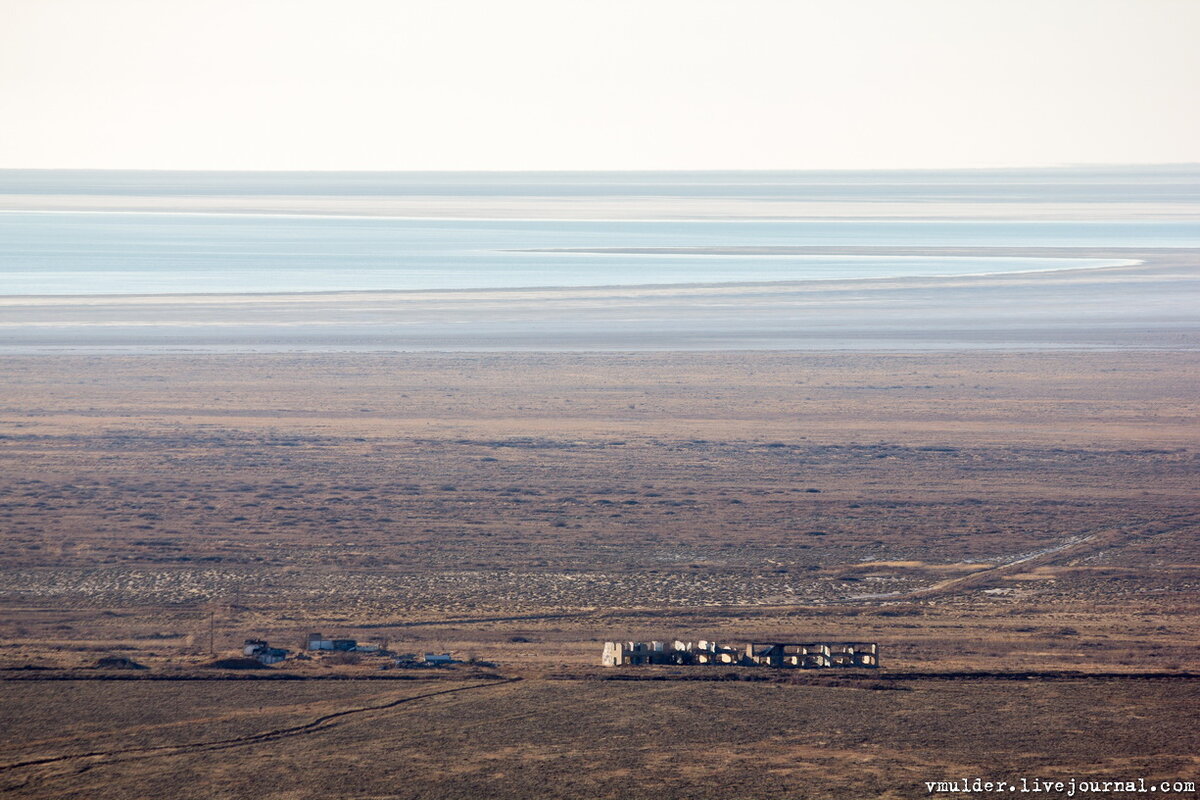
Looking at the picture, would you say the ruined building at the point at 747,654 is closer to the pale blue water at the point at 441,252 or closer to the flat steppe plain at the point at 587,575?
the flat steppe plain at the point at 587,575

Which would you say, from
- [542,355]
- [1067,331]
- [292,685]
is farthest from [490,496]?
[1067,331]

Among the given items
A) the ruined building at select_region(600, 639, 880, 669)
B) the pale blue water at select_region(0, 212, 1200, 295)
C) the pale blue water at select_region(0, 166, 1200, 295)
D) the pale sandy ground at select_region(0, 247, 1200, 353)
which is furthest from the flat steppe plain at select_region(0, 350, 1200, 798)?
the pale blue water at select_region(0, 166, 1200, 295)

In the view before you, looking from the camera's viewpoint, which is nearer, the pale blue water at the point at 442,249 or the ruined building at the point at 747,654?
the ruined building at the point at 747,654

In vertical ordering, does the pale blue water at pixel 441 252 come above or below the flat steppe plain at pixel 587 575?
above

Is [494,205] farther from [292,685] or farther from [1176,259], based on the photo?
[292,685]

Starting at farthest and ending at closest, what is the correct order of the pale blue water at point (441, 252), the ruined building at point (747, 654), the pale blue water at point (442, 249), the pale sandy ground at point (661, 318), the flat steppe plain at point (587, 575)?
the pale blue water at point (442, 249)
the pale blue water at point (441, 252)
the pale sandy ground at point (661, 318)
the ruined building at point (747, 654)
the flat steppe plain at point (587, 575)

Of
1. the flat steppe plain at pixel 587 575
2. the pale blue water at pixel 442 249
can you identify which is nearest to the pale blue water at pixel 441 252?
the pale blue water at pixel 442 249

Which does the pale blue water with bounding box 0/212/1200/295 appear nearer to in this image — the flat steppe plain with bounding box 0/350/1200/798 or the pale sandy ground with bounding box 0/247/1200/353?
the pale sandy ground with bounding box 0/247/1200/353
